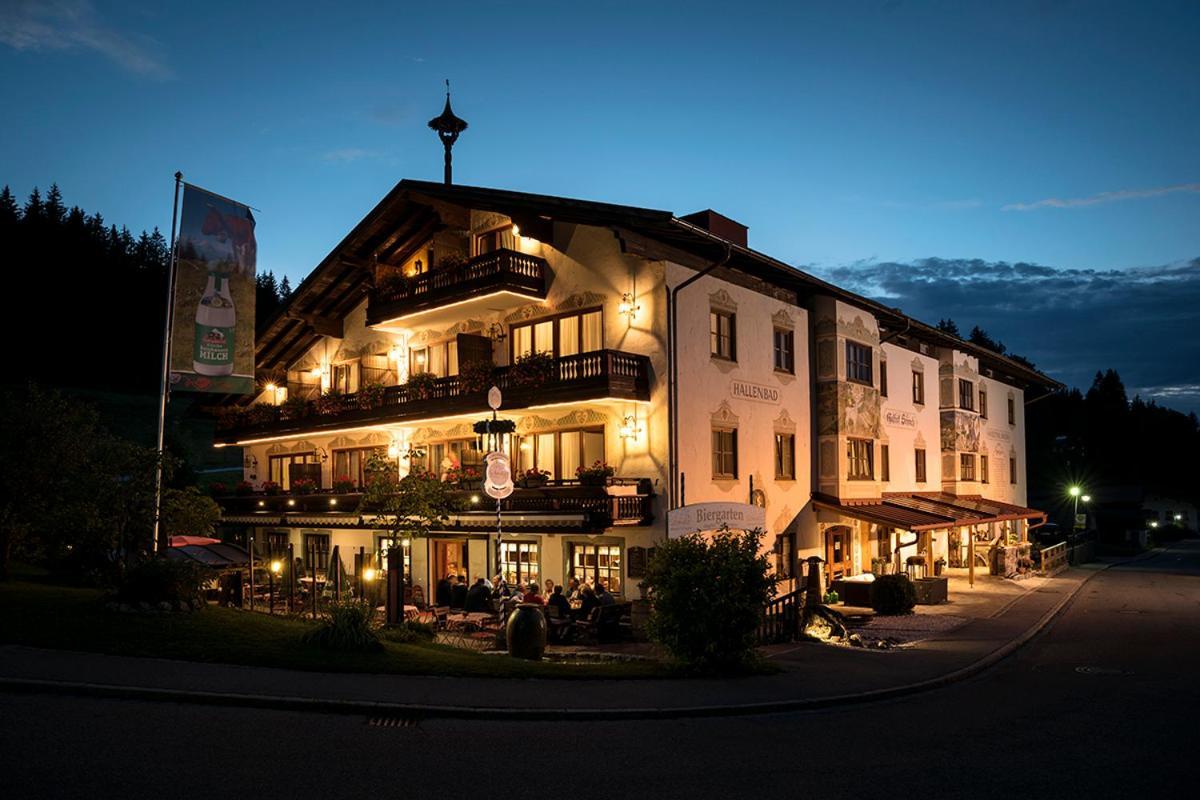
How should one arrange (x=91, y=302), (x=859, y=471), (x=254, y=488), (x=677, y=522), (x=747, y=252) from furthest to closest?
(x=91, y=302) < (x=254, y=488) < (x=859, y=471) < (x=747, y=252) < (x=677, y=522)

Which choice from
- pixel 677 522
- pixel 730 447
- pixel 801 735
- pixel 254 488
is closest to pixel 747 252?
pixel 730 447

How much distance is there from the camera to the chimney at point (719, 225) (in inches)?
1227

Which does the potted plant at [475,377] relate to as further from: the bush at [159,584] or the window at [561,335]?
the bush at [159,584]

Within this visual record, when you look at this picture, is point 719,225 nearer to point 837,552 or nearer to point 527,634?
point 837,552

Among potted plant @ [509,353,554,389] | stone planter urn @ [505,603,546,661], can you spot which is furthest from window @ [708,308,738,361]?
stone planter urn @ [505,603,546,661]

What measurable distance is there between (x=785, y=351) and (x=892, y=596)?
8.53 meters

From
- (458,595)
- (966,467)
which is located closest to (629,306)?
(458,595)

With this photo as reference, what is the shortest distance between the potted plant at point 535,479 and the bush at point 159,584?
32.5 ft

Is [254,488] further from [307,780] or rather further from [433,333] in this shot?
[307,780]

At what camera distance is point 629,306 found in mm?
26516

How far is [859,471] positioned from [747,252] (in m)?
10.7

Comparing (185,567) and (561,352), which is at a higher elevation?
(561,352)

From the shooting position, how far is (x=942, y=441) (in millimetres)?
42562

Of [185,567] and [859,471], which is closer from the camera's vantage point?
[185,567]
